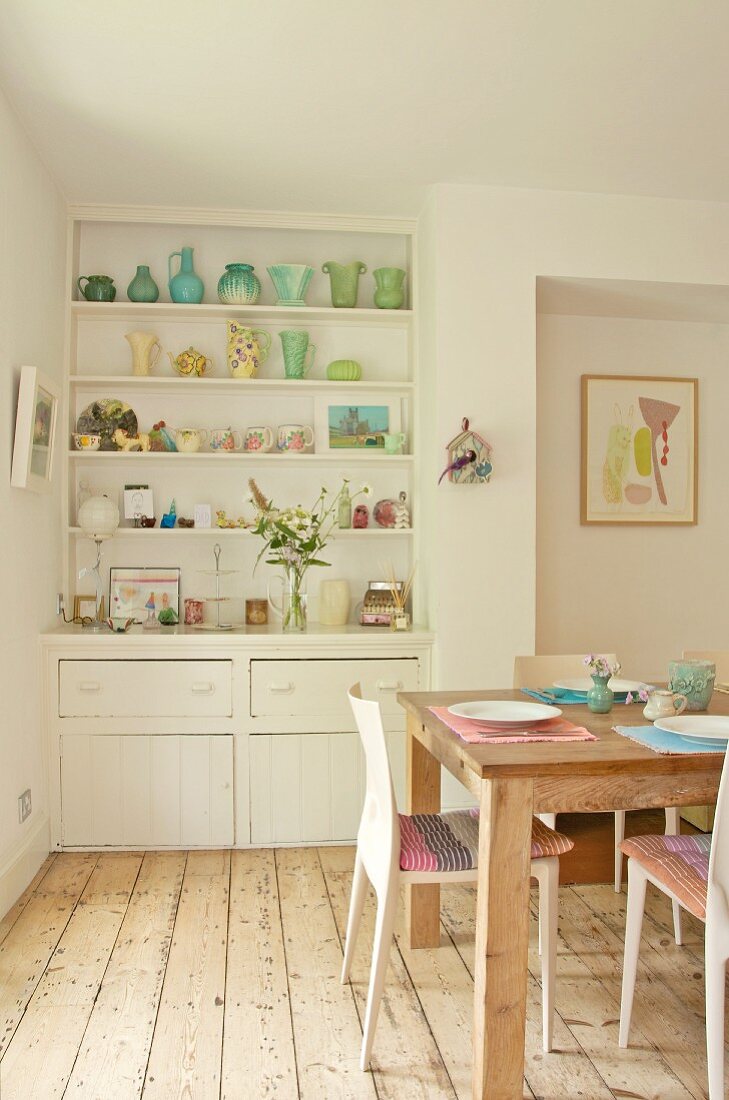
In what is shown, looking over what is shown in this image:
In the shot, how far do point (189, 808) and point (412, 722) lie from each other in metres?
1.27

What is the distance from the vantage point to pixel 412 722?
2674mm

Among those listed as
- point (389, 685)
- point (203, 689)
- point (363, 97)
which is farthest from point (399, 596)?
point (363, 97)

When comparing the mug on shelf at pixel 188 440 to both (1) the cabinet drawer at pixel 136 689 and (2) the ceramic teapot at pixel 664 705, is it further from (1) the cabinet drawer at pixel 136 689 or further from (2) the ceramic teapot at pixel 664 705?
(2) the ceramic teapot at pixel 664 705

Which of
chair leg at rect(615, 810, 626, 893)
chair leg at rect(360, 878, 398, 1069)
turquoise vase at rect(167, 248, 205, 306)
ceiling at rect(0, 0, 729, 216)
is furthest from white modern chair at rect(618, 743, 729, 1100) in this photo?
turquoise vase at rect(167, 248, 205, 306)

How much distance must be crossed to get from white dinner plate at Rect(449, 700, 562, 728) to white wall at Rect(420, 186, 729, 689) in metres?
1.10

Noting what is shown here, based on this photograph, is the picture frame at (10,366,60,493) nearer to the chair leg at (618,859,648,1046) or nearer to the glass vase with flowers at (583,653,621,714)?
the glass vase with flowers at (583,653,621,714)

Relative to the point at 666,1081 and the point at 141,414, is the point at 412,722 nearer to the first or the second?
the point at 666,1081

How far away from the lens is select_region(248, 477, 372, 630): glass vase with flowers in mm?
3689

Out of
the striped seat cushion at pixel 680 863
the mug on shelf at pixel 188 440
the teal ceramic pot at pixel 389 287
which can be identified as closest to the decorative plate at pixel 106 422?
the mug on shelf at pixel 188 440

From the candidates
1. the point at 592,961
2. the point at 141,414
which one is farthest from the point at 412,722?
the point at 141,414

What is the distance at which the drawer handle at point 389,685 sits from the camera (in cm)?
360

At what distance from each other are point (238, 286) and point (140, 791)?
206 cm

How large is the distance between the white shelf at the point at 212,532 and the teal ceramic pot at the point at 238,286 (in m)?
0.95

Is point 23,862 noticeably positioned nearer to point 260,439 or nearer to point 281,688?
point 281,688
